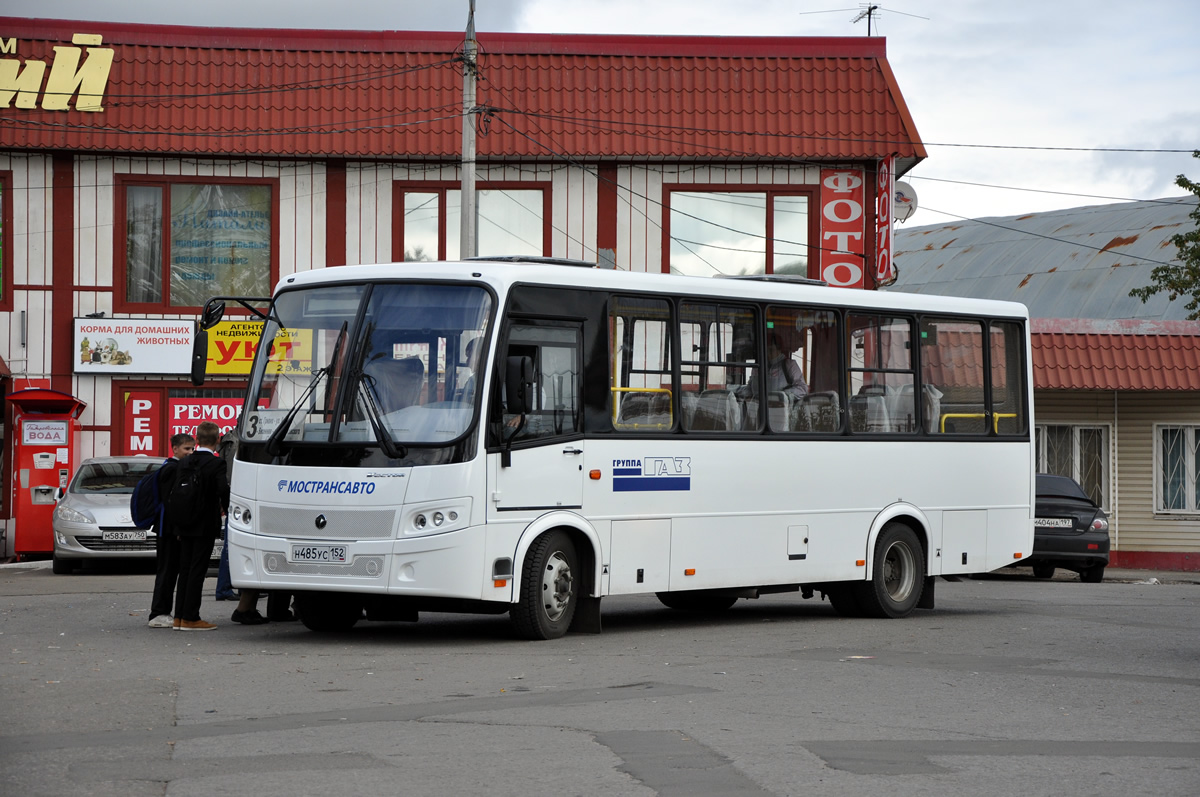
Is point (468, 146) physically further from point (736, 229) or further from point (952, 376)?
point (952, 376)

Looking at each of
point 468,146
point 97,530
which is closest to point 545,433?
point 97,530

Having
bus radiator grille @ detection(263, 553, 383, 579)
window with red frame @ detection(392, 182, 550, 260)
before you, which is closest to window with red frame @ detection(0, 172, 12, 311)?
window with red frame @ detection(392, 182, 550, 260)

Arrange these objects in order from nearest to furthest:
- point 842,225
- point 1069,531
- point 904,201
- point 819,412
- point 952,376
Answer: point 819,412, point 952,376, point 1069,531, point 842,225, point 904,201

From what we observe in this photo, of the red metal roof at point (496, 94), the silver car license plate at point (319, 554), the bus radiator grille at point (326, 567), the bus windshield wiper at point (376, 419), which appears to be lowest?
the bus radiator grille at point (326, 567)

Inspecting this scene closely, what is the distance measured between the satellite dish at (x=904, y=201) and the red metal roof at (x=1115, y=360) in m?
3.26

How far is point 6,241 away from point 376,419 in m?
16.3

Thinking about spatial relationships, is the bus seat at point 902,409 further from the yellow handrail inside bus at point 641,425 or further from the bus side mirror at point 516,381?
the bus side mirror at point 516,381

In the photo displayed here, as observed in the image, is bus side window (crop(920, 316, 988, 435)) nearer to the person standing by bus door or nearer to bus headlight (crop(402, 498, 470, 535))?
bus headlight (crop(402, 498, 470, 535))

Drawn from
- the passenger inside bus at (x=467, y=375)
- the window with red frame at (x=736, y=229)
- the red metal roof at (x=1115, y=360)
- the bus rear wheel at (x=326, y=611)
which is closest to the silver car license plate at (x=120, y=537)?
the bus rear wheel at (x=326, y=611)

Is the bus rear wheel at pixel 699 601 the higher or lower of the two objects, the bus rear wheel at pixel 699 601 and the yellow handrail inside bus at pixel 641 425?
the lower

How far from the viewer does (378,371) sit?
12109 millimetres

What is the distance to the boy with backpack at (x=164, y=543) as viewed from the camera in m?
13.4

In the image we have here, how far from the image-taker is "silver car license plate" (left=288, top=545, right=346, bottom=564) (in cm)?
1193

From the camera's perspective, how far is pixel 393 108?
2664 cm
